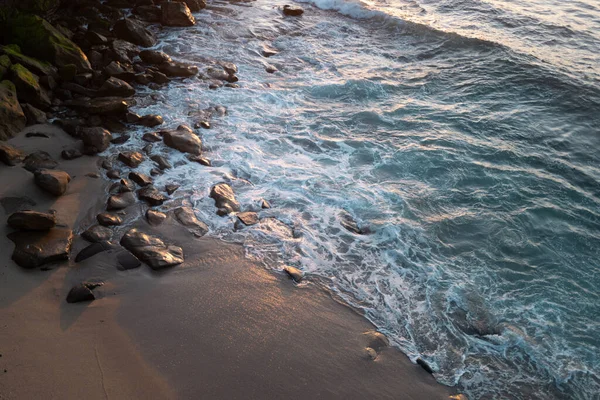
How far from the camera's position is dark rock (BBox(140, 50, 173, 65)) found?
397 inches

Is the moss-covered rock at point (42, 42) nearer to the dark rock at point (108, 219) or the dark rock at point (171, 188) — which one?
the dark rock at point (171, 188)

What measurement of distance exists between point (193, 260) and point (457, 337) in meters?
3.12

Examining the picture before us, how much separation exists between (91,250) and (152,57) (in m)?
6.18

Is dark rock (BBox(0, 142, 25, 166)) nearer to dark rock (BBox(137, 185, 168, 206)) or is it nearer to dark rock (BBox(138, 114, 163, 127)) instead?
dark rock (BBox(137, 185, 168, 206))

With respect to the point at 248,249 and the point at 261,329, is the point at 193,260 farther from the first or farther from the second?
the point at 261,329

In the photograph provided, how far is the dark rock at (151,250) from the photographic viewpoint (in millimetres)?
5234

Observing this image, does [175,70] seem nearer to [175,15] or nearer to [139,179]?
[175,15]

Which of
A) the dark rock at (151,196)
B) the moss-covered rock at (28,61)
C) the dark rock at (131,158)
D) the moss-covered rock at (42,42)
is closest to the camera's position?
the dark rock at (151,196)

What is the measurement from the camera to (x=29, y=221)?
16.7 ft

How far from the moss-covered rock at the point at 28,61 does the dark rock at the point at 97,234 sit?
4250 millimetres

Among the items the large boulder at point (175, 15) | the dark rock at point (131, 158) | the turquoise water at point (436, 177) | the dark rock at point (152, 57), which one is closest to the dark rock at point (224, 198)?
the turquoise water at point (436, 177)

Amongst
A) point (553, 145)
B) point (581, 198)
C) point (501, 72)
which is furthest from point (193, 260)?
point (501, 72)

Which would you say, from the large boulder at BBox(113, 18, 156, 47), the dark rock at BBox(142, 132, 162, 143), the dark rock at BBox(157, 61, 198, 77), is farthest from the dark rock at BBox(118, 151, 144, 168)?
the large boulder at BBox(113, 18, 156, 47)

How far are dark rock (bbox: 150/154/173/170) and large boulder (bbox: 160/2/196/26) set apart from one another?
7083 millimetres
